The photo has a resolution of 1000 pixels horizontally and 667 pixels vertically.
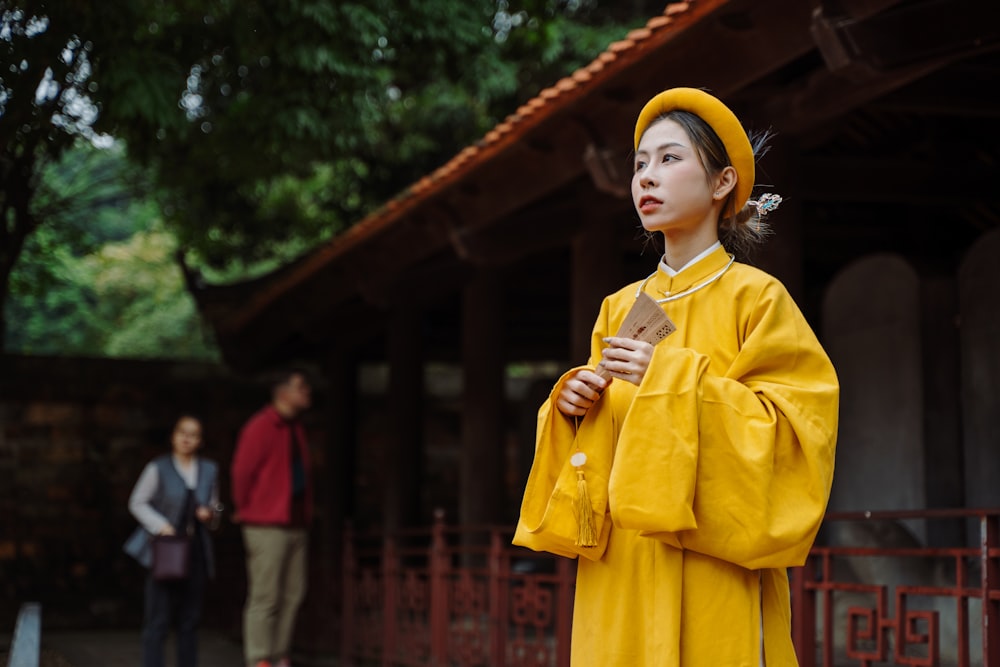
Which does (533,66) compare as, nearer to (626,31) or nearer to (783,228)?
(626,31)

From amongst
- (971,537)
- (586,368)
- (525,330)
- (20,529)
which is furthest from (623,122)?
(20,529)

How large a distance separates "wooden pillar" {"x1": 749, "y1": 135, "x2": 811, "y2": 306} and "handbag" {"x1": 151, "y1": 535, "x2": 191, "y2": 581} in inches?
144

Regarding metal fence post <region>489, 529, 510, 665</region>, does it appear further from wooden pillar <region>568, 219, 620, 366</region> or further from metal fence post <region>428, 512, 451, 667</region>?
wooden pillar <region>568, 219, 620, 366</region>

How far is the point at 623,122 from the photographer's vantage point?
5762 mm

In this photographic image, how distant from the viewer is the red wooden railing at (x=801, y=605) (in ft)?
14.2

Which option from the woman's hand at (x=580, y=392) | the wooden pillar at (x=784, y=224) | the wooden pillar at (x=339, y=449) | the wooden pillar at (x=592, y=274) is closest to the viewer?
the woman's hand at (x=580, y=392)

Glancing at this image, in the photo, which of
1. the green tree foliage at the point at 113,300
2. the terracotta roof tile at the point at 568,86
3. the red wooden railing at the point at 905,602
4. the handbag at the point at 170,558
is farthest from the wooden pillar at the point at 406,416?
the green tree foliage at the point at 113,300

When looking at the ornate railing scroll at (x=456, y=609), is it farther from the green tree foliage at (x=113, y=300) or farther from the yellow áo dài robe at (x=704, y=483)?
the green tree foliage at (x=113, y=300)

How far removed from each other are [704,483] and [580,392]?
322 mm

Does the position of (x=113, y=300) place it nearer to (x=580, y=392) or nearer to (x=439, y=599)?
(x=439, y=599)

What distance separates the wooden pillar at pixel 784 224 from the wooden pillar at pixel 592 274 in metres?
1.35

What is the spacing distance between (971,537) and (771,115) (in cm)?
245

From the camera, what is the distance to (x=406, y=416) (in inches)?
389

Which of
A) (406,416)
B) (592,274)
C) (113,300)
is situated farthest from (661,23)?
(113,300)
